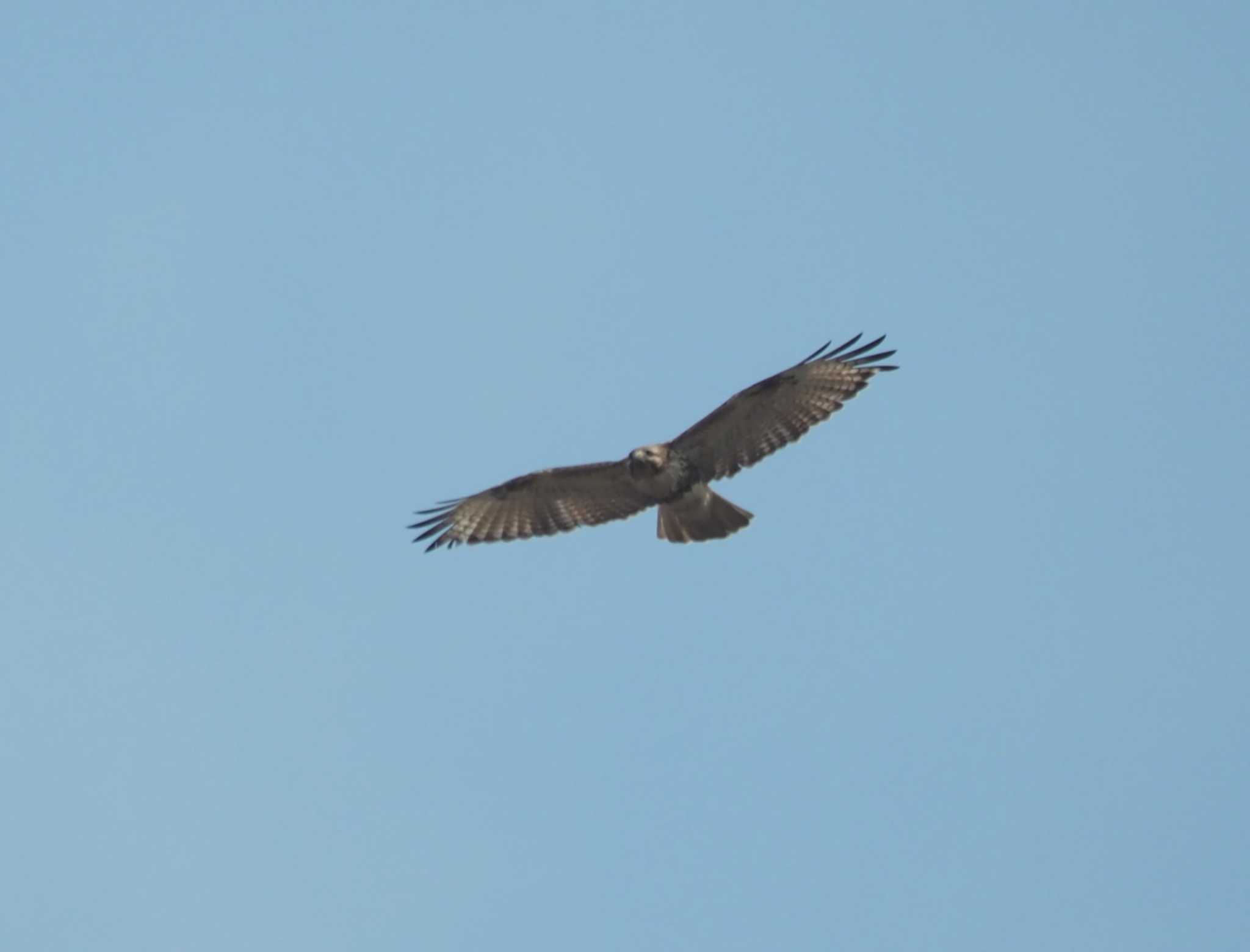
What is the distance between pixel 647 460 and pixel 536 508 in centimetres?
164

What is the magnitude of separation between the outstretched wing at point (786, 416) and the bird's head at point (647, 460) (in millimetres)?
221

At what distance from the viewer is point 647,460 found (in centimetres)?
1617

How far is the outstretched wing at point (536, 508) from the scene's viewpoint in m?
17.1

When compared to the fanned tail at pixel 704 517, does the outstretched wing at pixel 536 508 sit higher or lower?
higher

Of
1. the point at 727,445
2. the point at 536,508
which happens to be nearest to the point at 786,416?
the point at 727,445

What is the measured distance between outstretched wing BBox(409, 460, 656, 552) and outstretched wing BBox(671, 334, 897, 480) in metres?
0.74

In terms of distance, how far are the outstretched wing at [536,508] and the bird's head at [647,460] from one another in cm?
61

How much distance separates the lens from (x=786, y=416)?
54.4ft

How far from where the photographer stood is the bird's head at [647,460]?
637 inches

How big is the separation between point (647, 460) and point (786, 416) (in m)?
1.26

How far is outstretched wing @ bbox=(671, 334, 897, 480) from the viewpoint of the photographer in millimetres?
16484

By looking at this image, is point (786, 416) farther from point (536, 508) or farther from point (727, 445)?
point (536, 508)

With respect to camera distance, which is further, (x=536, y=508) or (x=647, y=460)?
(x=536, y=508)

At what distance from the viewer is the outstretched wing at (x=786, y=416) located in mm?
16484
